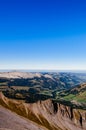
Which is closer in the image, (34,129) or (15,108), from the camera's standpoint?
(34,129)

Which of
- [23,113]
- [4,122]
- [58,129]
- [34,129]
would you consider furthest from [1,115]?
[58,129]

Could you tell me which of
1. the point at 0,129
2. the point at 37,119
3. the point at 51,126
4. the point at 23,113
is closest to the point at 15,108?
the point at 23,113

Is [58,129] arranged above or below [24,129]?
below

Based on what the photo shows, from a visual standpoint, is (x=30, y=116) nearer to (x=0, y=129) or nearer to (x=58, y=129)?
(x=58, y=129)

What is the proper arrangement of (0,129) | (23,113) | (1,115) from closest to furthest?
(0,129) < (1,115) < (23,113)

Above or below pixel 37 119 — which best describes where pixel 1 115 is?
above

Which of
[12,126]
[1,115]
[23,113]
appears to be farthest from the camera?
[23,113]

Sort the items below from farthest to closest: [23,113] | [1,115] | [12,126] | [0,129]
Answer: [23,113], [1,115], [12,126], [0,129]

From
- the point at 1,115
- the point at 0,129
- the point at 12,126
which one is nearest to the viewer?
the point at 0,129

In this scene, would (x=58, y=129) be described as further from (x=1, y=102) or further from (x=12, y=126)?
(x=12, y=126)
